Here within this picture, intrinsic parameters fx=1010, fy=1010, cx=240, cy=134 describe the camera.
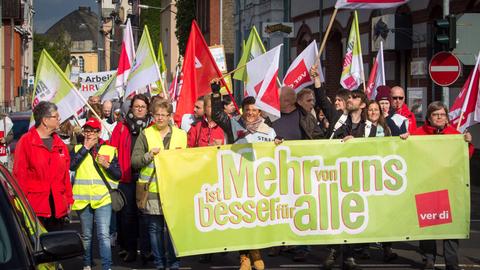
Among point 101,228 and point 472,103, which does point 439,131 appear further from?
point 101,228

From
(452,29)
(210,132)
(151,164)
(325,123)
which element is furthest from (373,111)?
(452,29)

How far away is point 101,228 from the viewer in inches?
392

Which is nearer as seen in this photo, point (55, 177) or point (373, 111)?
point (55, 177)

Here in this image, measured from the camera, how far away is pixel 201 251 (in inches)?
379

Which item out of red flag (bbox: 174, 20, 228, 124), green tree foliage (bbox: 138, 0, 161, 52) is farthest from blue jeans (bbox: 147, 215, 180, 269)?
green tree foliage (bbox: 138, 0, 161, 52)

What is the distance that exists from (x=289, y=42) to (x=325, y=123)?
2508cm

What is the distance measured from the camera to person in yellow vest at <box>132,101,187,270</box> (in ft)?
31.5

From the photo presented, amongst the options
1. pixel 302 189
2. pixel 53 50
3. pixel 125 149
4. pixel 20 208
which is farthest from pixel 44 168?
pixel 53 50

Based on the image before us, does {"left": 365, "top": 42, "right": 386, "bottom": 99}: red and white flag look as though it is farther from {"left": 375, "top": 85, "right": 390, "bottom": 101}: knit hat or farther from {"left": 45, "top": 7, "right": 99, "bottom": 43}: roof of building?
{"left": 45, "top": 7, "right": 99, "bottom": 43}: roof of building

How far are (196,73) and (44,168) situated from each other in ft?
9.45

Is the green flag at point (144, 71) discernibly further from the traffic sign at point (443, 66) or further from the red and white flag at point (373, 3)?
the traffic sign at point (443, 66)

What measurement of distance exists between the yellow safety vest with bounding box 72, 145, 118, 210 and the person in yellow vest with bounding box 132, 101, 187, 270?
1.38ft

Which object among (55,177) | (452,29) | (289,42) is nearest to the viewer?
(55,177)

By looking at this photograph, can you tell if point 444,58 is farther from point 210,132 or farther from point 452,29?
point 210,132
